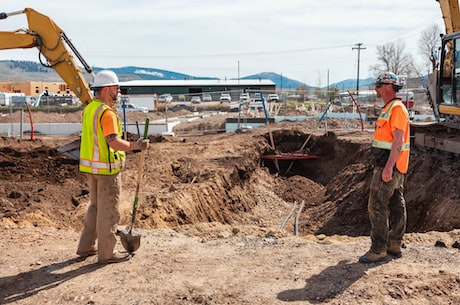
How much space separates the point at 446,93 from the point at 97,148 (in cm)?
1077

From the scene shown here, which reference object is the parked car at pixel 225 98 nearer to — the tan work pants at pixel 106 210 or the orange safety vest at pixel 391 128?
the tan work pants at pixel 106 210

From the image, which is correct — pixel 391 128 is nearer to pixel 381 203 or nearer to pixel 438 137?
pixel 381 203

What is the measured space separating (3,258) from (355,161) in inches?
493

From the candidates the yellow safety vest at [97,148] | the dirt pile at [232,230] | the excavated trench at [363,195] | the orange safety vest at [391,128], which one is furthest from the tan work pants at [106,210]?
the excavated trench at [363,195]

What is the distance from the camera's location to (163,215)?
9.88 meters

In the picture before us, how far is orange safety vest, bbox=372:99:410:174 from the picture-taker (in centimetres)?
540

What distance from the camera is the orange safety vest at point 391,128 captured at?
540cm

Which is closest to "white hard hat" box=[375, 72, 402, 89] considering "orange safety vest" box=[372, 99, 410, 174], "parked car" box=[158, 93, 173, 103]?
"orange safety vest" box=[372, 99, 410, 174]

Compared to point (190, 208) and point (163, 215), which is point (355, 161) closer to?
point (190, 208)

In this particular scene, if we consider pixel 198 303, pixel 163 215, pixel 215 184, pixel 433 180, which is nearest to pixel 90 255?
pixel 198 303

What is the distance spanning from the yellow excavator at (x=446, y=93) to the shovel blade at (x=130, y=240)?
28.8 feet

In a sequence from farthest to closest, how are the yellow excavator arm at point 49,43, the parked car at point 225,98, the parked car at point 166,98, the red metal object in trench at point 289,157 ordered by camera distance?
the parked car at point 225,98 < the parked car at point 166,98 < the red metal object in trench at point 289,157 < the yellow excavator arm at point 49,43

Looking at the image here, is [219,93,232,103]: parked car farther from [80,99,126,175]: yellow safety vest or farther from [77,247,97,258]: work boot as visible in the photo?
[80,99,126,175]: yellow safety vest

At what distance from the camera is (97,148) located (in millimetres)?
5758
